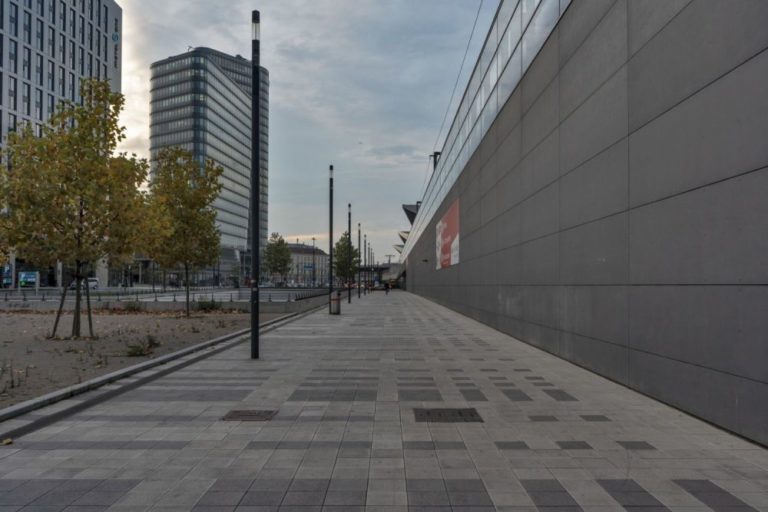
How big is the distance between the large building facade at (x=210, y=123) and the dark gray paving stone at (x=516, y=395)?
101m

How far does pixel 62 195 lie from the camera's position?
1396 centimetres

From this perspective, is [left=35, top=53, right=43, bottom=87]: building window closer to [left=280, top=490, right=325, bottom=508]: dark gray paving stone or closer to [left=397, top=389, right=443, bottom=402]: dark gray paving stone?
[left=397, top=389, right=443, bottom=402]: dark gray paving stone

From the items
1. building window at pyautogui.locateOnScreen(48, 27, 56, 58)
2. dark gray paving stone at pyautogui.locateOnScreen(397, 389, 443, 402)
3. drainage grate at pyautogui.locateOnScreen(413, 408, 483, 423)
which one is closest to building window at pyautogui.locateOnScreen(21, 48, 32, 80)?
building window at pyautogui.locateOnScreen(48, 27, 56, 58)

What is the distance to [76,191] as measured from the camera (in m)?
14.0

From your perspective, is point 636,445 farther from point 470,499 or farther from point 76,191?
point 76,191

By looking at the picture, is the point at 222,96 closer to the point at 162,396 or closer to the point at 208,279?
the point at 208,279

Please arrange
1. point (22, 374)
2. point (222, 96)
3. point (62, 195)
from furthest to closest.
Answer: point (222, 96) < point (62, 195) < point (22, 374)

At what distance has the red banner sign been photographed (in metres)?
29.2

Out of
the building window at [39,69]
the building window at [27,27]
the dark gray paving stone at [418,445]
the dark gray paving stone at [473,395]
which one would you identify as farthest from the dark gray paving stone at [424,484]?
the building window at [39,69]

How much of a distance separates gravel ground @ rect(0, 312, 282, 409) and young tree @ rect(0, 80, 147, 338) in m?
1.57

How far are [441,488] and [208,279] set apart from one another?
114 metres

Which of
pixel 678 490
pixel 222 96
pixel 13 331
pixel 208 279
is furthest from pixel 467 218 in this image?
pixel 222 96

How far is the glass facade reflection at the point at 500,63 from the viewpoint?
13656mm

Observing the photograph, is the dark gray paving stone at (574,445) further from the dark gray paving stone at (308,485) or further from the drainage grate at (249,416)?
the drainage grate at (249,416)
